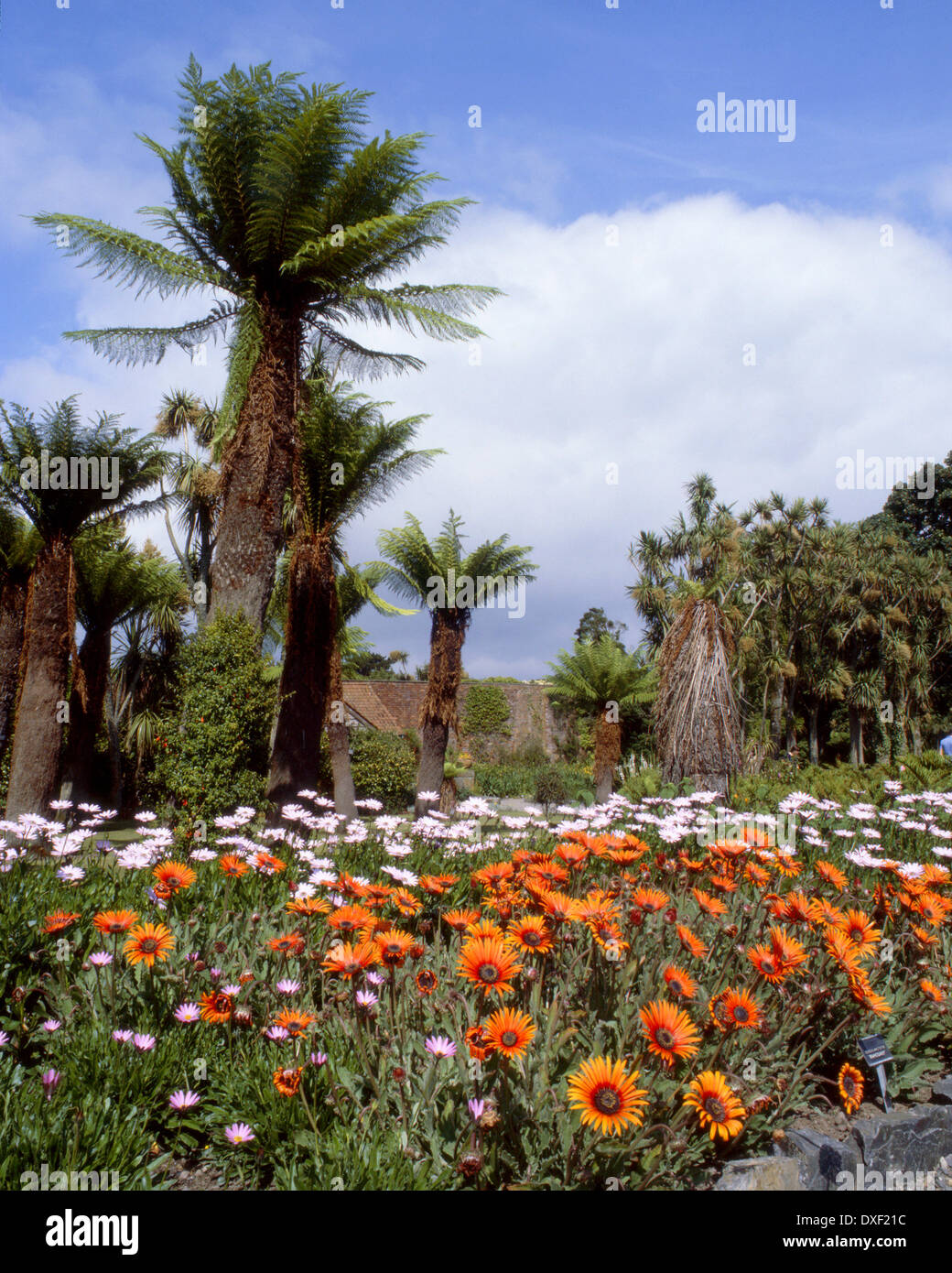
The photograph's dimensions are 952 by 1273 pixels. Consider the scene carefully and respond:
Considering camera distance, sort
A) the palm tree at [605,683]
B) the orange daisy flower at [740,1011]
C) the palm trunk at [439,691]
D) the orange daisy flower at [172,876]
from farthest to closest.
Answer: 1. the palm tree at [605,683]
2. the palm trunk at [439,691]
3. the orange daisy flower at [172,876]
4. the orange daisy flower at [740,1011]

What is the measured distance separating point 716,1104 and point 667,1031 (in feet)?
0.64

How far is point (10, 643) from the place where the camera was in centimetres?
1220

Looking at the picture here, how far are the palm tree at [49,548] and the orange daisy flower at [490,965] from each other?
30.8ft

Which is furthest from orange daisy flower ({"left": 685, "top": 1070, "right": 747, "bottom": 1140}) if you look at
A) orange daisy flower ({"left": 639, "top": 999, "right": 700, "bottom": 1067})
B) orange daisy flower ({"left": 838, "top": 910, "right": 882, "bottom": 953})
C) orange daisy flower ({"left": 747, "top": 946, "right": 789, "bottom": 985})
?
orange daisy flower ({"left": 838, "top": 910, "right": 882, "bottom": 953})

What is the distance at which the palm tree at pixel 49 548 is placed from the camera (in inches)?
390

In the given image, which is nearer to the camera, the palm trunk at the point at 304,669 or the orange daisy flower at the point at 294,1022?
the orange daisy flower at the point at 294,1022

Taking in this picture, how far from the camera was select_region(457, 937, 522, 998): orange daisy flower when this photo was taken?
221 centimetres

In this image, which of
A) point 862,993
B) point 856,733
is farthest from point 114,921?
point 856,733

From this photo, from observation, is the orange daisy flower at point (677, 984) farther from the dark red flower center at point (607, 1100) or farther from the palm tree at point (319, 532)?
the palm tree at point (319, 532)

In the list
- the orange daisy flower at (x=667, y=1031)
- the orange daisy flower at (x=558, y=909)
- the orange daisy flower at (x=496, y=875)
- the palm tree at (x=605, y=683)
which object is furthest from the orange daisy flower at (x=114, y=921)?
the palm tree at (x=605, y=683)

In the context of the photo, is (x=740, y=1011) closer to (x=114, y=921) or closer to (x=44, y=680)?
(x=114, y=921)

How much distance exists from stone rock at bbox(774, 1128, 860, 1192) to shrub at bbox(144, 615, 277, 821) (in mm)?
7289

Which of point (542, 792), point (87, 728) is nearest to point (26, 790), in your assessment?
point (87, 728)

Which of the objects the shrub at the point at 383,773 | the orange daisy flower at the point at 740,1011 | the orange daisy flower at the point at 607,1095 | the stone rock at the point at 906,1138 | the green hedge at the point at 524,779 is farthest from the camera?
the green hedge at the point at 524,779
